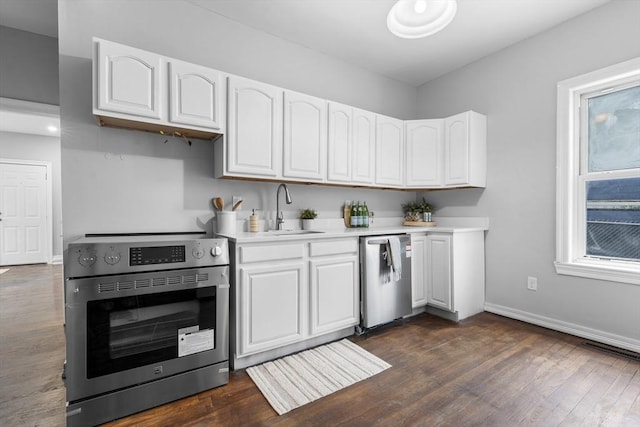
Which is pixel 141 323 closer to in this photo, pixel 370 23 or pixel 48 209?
pixel 370 23

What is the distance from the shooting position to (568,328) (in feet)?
9.09

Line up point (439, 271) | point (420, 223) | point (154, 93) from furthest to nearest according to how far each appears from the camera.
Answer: point (420, 223)
point (439, 271)
point (154, 93)

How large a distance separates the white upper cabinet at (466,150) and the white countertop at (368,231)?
494mm

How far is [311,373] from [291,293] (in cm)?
58

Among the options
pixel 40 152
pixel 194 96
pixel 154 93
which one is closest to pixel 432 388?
pixel 194 96

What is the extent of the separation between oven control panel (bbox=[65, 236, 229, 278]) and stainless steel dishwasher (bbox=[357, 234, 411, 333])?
1.33 meters

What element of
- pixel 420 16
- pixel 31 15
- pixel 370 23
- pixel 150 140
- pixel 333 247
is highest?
pixel 370 23

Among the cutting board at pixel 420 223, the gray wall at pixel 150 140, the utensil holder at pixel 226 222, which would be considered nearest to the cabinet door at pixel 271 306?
the utensil holder at pixel 226 222

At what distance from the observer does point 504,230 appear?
3.26 m

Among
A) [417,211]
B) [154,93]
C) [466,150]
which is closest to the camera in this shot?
[154,93]

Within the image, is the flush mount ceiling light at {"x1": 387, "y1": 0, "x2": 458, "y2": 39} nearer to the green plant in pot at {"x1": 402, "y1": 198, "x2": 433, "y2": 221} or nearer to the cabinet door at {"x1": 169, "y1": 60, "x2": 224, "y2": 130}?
the cabinet door at {"x1": 169, "y1": 60, "x2": 224, "y2": 130}

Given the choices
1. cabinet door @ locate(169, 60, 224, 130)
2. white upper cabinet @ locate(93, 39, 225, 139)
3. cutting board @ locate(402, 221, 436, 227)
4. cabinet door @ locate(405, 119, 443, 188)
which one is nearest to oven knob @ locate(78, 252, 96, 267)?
white upper cabinet @ locate(93, 39, 225, 139)

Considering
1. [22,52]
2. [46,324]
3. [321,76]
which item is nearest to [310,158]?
[321,76]

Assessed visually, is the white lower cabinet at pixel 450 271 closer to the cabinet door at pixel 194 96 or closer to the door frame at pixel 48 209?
the cabinet door at pixel 194 96
